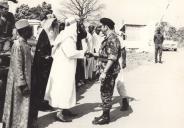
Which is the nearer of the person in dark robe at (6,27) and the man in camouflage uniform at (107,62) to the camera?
the man in camouflage uniform at (107,62)

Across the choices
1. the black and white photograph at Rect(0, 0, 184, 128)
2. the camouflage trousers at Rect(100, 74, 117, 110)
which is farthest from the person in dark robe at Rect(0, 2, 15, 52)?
the camouflage trousers at Rect(100, 74, 117, 110)

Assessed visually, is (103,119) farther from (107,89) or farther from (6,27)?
(6,27)

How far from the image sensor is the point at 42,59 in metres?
9.51

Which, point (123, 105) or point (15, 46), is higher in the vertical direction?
point (15, 46)

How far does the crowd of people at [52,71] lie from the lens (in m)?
7.98

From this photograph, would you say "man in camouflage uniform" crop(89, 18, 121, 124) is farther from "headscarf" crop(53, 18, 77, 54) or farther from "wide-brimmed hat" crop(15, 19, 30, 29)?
"wide-brimmed hat" crop(15, 19, 30, 29)

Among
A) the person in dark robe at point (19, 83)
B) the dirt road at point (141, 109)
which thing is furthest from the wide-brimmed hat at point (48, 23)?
the person in dark robe at point (19, 83)

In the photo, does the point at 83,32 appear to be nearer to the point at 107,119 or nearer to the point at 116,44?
the point at 116,44

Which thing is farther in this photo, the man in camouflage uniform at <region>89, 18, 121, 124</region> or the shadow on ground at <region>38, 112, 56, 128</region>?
the shadow on ground at <region>38, 112, 56, 128</region>

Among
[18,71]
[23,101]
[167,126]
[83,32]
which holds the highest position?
[83,32]

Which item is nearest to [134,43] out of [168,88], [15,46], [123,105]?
[168,88]

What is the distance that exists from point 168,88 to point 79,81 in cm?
Result: 270

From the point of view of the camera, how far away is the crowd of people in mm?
7977

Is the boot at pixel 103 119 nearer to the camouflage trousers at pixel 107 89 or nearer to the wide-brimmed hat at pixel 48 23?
the camouflage trousers at pixel 107 89
